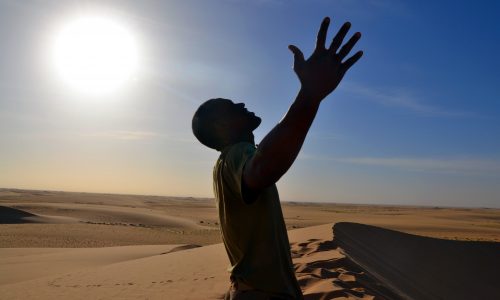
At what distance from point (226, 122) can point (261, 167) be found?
762mm

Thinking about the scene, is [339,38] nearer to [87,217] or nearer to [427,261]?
[427,261]

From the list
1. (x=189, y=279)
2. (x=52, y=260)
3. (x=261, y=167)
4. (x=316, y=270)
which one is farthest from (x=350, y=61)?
(x=52, y=260)

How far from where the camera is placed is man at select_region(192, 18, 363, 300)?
1413 mm

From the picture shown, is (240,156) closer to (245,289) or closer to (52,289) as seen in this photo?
(245,289)

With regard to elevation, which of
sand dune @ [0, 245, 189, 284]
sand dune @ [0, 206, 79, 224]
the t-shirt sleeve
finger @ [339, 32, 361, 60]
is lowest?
sand dune @ [0, 245, 189, 284]

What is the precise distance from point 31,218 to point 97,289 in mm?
26108

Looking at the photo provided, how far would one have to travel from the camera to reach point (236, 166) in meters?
1.70

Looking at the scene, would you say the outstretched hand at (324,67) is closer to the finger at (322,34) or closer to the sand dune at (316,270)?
the finger at (322,34)

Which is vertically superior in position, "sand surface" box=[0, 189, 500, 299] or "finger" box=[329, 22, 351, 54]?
"finger" box=[329, 22, 351, 54]

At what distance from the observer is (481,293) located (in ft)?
36.7

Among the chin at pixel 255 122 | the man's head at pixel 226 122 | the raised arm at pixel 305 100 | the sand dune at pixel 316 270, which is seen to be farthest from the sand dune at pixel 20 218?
the raised arm at pixel 305 100

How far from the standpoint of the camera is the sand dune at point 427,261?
1018 centimetres

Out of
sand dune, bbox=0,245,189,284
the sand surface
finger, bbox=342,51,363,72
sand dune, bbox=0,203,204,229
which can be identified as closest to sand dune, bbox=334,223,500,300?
the sand surface

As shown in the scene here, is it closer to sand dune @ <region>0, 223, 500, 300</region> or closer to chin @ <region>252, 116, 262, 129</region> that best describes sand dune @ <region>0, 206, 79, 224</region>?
sand dune @ <region>0, 223, 500, 300</region>
